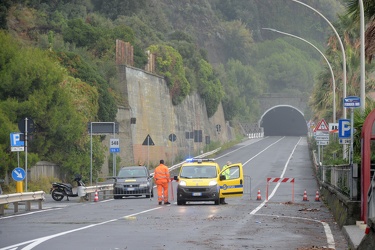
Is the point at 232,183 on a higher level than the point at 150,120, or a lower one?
lower

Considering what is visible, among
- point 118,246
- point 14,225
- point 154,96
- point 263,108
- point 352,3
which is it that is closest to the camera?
point 118,246

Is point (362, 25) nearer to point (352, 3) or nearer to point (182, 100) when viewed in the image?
point (352, 3)

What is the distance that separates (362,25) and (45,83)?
1132 inches

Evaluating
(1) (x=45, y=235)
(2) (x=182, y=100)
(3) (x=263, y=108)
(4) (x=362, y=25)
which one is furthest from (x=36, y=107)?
(3) (x=263, y=108)

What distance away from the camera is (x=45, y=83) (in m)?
56.8

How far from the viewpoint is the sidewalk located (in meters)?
17.4

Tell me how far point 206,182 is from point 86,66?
119 ft

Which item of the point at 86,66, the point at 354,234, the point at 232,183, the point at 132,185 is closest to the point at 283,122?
the point at 86,66

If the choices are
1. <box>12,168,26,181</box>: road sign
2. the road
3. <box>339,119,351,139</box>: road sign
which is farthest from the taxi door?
<box>339,119,351,139</box>: road sign

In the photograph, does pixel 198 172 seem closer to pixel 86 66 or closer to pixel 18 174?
pixel 18 174

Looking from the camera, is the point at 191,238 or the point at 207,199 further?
the point at 207,199

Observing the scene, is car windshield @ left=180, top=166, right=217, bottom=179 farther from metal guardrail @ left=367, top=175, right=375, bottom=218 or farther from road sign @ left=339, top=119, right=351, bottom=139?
metal guardrail @ left=367, top=175, right=375, bottom=218

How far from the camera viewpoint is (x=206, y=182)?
37844mm

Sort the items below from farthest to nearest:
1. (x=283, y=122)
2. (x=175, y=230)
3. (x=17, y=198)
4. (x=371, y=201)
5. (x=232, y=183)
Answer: (x=283, y=122) → (x=232, y=183) → (x=17, y=198) → (x=175, y=230) → (x=371, y=201)
